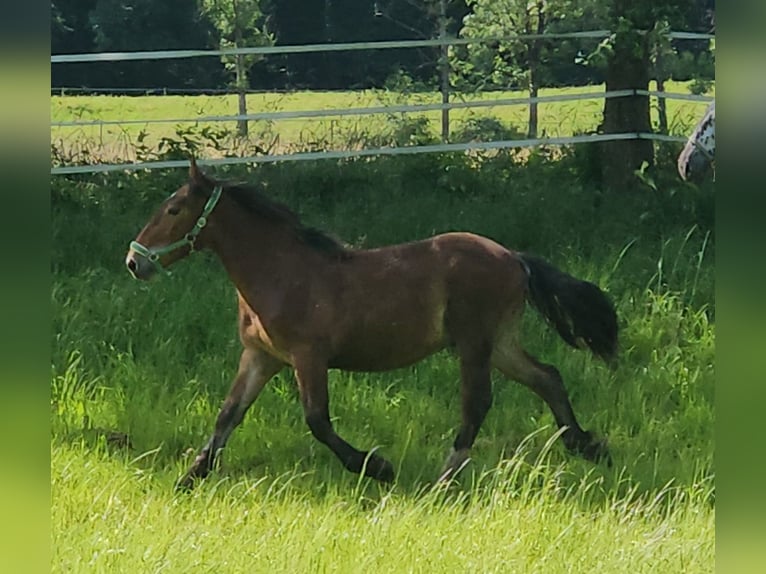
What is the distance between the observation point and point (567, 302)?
2549 mm

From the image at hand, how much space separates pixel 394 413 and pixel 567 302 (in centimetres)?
52

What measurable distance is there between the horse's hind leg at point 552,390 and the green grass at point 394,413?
0.04 meters

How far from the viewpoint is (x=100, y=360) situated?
2.67 m

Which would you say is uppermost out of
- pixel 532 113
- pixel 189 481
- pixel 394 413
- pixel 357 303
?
pixel 532 113

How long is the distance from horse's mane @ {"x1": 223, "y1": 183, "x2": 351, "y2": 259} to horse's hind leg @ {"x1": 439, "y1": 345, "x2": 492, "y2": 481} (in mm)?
397

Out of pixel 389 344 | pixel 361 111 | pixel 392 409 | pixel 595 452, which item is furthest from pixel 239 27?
pixel 595 452

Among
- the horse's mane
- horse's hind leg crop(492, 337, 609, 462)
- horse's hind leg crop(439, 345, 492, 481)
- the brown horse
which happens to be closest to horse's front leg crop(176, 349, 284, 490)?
the brown horse

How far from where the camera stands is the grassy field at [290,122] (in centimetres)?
274

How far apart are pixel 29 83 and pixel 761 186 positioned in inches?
35.1

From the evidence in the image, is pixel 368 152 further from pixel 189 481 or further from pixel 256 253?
pixel 189 481

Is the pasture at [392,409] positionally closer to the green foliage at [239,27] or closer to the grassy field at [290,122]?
the grassy field at [290,122]

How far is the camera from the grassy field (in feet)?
8.98

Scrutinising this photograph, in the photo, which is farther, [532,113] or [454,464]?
[532,113]

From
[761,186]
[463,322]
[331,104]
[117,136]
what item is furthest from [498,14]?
[761,186]
